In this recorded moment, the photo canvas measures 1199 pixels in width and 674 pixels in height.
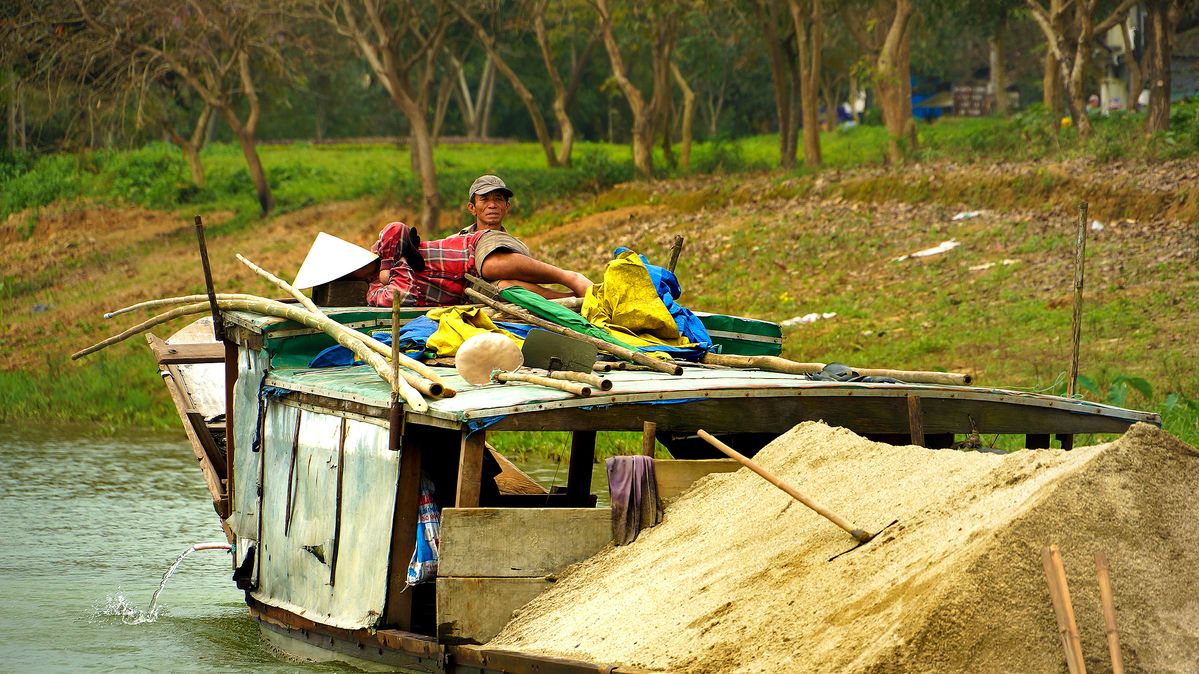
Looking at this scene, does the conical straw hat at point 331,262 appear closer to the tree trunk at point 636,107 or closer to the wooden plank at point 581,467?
the wooden plank at point 581,467

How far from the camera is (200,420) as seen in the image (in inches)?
367

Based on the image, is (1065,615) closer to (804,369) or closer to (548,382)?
(548,382)

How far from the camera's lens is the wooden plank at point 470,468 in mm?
5773

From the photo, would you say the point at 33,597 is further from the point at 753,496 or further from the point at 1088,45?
the point at 1088,45

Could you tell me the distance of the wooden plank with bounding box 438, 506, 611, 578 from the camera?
568cm

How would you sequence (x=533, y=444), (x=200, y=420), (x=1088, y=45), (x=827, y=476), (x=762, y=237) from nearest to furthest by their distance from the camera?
(x=827, y=476), (x=200, y=420), (x=533, y=444), (x=762, y=237), (x=1088, y=45)

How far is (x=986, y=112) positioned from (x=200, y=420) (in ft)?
119

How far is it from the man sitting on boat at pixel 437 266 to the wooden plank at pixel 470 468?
232 cm

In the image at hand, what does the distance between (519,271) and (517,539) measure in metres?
2.58

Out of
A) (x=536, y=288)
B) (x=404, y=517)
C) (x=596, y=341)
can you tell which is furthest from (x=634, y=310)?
(x=404, y=517)

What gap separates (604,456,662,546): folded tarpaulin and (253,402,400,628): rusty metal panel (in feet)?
2.88

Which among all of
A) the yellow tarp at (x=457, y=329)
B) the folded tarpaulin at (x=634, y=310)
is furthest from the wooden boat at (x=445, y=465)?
the folded tarpaulin at (x=634, y=310)

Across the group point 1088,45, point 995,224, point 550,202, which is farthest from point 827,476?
point 550,202

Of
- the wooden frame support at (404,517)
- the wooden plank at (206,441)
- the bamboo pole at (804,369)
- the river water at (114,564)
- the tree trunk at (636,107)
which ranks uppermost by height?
the tree trunk at (636,107)
